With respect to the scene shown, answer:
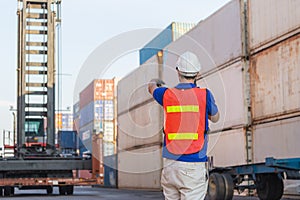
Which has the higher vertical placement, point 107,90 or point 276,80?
point 107,90

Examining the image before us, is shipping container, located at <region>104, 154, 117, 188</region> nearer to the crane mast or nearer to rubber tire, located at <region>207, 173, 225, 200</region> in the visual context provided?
the crane mast

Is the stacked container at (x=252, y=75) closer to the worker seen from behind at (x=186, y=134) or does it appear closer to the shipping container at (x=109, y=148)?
the worker seen from behind at (x=186, y=134)

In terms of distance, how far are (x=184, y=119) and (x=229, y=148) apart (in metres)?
15.6

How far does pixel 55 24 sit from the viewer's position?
61.4 ft

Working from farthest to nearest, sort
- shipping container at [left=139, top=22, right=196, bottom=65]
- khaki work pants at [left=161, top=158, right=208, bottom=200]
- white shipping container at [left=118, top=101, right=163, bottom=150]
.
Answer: shipping container at [left=139, top=22, right=196, bottom=65] → white shipping container at [left=118, top=101, right=163, bottom=150] → khaki work pants at [left=161, top=158, right=208, bottom=200]

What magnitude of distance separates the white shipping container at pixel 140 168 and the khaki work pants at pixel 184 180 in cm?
2181

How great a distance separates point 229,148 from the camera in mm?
19172

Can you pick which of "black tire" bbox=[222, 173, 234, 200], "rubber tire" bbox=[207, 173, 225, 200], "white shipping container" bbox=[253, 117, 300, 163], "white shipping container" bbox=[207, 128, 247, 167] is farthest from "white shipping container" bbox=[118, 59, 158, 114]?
"black tire" bbox=[222, 173, 234, 200]

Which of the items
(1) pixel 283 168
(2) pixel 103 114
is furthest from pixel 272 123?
(2) pixel 103 114

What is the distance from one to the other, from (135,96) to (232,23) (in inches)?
525

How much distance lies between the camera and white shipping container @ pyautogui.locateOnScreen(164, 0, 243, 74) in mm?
18891

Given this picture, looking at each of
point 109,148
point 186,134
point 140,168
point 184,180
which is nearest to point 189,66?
point 186,134

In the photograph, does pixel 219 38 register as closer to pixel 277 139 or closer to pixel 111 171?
pixel 277 139

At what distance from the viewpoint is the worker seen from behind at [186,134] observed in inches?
146
